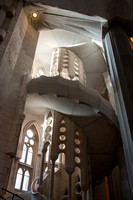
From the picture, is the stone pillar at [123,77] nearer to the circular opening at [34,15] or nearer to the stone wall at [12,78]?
the stone wall at [12,78]

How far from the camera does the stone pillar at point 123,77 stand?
241 inches

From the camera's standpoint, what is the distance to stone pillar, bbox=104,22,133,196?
6129mm

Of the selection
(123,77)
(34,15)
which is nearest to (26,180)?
(123,77)

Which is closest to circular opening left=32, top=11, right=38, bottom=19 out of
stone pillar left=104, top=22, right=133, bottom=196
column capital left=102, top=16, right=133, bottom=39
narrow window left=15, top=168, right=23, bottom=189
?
column capital left=102, top=16, right=133, bottom=39

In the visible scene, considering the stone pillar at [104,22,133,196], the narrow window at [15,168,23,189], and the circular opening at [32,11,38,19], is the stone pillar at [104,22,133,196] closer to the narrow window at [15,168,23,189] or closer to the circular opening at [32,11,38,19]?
the circular opening at [32,11,38,19]

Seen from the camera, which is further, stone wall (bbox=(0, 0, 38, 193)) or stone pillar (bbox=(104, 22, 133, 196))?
stone wall (bbox=(0, 0, 38, 193))

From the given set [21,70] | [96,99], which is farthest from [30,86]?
[96,99]

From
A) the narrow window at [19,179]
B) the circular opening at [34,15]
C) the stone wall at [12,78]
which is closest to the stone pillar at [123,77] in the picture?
the stone wall at [12,78]

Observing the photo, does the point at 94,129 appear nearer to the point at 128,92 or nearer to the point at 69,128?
the point at 69,128

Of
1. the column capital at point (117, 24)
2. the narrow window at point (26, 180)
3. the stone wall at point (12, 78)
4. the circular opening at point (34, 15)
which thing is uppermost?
the circular opening at point (34, 15)

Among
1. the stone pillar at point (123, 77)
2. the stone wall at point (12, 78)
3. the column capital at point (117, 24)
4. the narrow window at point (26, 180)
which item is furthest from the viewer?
the narrow window at point (26, 180)

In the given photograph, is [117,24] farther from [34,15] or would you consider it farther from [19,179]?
[19,179]

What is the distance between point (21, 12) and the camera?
993 centimetres

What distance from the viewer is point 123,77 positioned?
7.13 metres
